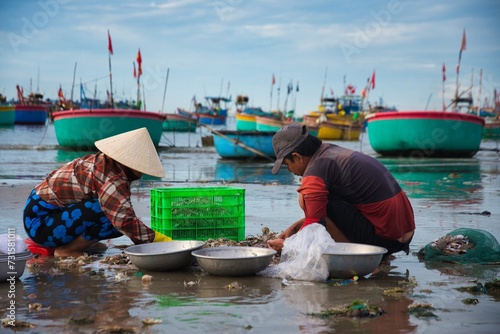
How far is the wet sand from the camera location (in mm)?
3363

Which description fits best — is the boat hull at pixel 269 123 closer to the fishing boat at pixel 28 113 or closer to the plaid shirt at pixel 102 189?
the fishing boat at pixel 28 113

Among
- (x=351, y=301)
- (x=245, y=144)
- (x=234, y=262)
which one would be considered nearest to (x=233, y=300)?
(x=234, y=262)

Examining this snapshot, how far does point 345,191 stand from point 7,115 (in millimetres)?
69298

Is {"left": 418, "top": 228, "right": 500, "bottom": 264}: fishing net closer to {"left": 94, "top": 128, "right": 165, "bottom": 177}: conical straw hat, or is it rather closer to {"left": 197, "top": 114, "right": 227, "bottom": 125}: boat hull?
{"left": 94, "top": 128, "right": 165, "bottom": 177}: conical straw hat

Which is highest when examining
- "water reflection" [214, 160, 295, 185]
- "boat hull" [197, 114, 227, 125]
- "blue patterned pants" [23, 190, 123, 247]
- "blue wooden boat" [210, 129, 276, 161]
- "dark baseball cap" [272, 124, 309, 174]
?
"dark baseball cap" [272, 124, 309, 174]

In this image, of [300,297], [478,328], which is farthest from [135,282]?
[478,328]

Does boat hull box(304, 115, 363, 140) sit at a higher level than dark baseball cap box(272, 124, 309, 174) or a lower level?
lower

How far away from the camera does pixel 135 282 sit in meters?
4.41

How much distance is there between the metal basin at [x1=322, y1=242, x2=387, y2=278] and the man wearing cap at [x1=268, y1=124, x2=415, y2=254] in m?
0.27

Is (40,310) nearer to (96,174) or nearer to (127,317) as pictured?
(127,317)

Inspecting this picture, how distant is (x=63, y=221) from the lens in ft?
16.8

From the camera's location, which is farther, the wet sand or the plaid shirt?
the plaid shirt

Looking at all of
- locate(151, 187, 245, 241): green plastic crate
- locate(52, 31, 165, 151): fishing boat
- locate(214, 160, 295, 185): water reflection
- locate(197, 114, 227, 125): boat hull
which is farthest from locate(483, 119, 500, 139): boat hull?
locate(151, 187, 245, 241): green plastic crate

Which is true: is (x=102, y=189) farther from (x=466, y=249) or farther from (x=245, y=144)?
(x=245, y=144)
